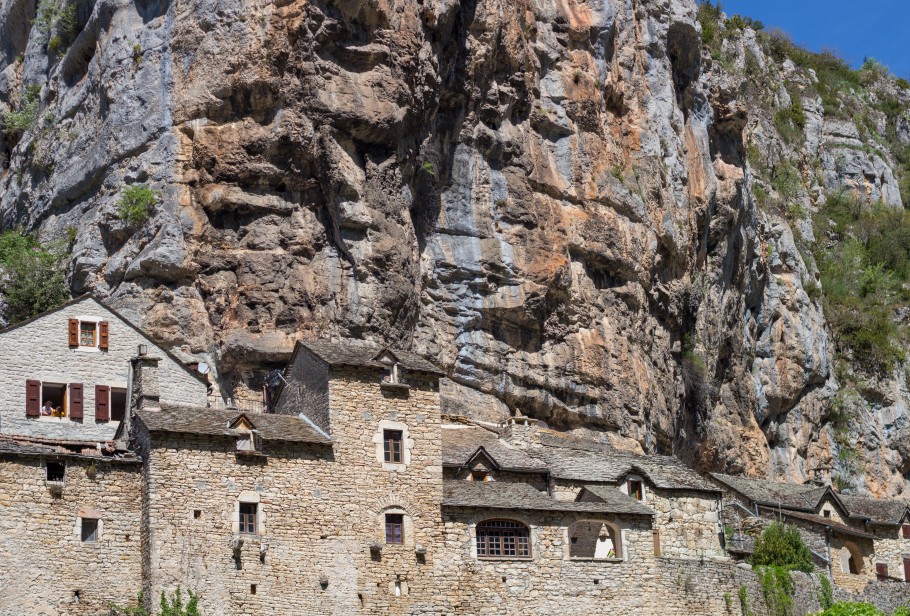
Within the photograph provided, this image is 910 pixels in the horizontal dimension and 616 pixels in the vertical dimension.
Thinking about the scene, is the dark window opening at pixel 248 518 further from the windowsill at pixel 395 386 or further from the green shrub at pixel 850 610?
the green shrub at pixel 850 610

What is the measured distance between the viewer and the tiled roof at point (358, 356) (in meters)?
54.5

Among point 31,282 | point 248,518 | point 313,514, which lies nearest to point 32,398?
point 248,518

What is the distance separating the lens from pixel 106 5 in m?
72.8

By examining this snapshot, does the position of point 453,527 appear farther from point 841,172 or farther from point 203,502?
point 841,172

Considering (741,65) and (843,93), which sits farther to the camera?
(843,93)

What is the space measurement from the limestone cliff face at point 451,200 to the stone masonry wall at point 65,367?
519 cm

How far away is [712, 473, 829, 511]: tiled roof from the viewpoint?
242 ft

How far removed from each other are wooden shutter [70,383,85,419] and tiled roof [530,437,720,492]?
1867 centimetres

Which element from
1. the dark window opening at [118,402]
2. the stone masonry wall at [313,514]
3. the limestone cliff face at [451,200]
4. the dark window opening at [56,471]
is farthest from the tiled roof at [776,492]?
the dark window opening at [56,471]

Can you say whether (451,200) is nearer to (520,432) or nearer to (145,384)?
(520,432)

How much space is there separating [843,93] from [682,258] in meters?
61.6

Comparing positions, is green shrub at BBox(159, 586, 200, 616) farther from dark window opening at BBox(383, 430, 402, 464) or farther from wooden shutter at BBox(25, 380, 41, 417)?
wooden shutter at BBox(25, 380, 41, 417)

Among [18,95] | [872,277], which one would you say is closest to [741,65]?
[872,277]

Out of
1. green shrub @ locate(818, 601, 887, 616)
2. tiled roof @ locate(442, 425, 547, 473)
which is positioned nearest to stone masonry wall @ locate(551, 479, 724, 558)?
tiled roof @ locate(442, 425, 547, 473)
